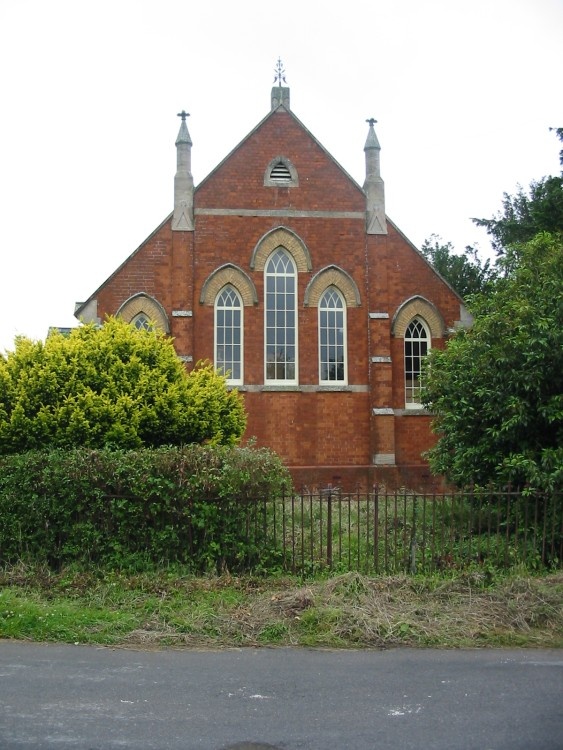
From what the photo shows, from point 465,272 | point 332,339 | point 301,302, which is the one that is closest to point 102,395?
point 301,302

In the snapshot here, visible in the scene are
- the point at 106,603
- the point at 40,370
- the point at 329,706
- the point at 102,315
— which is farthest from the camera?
the point at 102,315

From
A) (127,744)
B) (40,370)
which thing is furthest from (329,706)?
(40,370)

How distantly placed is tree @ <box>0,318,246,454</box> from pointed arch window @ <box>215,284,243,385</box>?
25.4 feet

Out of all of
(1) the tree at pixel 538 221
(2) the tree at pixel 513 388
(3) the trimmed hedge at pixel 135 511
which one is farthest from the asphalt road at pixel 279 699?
(1) the tree at pixel 538 221

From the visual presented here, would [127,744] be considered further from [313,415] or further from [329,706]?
[313,415]

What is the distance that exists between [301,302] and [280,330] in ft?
3.17

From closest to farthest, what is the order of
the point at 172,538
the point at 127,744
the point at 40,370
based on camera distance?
the point at 127,744 → the point at 172,538 → the point at 40,370

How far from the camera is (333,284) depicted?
22234 millimetres

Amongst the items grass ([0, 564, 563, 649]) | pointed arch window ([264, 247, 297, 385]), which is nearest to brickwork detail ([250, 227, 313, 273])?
pointed arch window ([264, 247, 297, 385])

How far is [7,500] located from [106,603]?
2.25 meters

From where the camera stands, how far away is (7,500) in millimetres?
10578

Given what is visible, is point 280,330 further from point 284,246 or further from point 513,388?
point 513,388

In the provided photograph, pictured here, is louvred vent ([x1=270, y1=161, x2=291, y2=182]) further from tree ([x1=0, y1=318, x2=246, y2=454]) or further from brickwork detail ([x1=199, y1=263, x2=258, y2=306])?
tree ([x1=0, y1=318, x2=246, y2=454])

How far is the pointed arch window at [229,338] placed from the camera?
72.0ft
